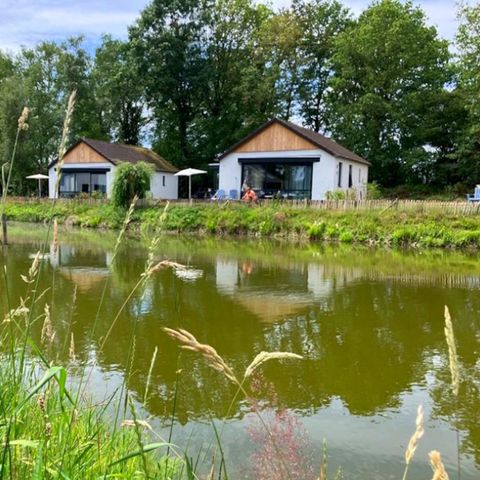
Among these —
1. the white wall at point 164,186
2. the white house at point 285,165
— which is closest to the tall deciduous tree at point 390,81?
the white house at point 285,165

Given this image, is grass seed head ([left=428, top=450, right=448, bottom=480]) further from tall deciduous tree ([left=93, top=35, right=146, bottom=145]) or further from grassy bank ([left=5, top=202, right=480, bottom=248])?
tall deciduous tree ([left=93, top=35, right=146, bottom=145])

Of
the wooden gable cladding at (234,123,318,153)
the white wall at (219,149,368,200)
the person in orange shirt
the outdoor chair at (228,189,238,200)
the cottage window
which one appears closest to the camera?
the person in orange shirt

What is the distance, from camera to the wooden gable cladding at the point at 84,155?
35344 mm

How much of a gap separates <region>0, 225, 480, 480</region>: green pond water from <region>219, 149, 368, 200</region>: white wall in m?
13.8

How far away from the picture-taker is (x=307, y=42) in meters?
42.2

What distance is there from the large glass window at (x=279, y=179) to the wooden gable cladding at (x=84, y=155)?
10367 mm

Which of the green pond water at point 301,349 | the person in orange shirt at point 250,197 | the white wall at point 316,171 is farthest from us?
the white wall at point 316,171

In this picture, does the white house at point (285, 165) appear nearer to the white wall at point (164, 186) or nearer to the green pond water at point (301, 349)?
the white wall at point (164, 186)

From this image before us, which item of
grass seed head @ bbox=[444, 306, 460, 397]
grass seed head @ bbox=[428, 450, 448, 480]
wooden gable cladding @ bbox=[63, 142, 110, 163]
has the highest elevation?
wooden gable cladding @ bbox=[63, 142, 110, 163]

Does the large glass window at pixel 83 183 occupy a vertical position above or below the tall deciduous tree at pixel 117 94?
below

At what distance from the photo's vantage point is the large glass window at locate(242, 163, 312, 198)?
2988 centimetres

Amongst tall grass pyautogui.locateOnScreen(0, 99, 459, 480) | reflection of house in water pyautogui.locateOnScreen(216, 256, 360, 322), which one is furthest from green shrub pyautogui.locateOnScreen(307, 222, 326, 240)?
tall grass pyautogui.locateOnScreen(0, 99, 459, 480)

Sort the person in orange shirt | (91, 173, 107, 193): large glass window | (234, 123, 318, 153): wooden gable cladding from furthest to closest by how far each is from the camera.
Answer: (91, 173, 107, 193): large glass window → (234, 123, 318, 153): wooden gable cladding → the person in orange shirt

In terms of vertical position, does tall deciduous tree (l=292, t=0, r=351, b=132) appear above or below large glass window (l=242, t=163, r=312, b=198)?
above
